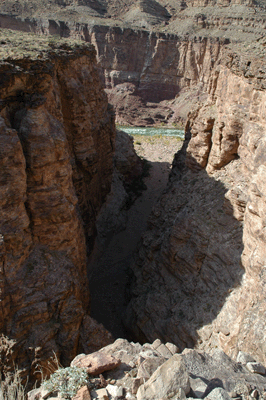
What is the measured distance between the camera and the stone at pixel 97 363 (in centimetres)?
640

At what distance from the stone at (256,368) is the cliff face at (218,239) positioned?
1.53 feet

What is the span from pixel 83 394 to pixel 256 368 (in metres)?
3.40

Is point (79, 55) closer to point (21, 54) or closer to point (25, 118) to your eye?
point (21, 54)

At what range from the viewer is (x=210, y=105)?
14.5 metres

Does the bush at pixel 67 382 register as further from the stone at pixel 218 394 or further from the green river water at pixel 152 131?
the green river water at pixel 152 131

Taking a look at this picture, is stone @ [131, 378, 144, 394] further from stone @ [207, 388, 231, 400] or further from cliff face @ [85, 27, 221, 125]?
cliff face @ [85, 27, 221, 125]

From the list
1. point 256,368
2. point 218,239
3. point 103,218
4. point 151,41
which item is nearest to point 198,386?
point 256,368

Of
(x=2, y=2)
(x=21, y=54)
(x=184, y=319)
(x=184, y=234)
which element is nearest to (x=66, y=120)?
(x=21, y=54)

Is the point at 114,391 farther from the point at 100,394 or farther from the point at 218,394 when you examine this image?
the point at 218,394

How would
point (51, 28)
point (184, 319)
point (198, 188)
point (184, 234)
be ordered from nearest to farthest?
point (184, 319), point (184, 234), point (198, 188), point (51, 28)

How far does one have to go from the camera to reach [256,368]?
20.6 feet

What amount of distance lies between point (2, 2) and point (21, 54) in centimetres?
5158

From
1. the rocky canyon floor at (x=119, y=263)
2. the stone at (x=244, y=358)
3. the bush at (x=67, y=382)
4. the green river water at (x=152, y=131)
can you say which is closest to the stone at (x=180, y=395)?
the bush at (x=67, y=382)

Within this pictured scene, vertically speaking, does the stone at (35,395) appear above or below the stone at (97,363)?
below
